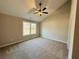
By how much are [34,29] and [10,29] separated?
8.38ft

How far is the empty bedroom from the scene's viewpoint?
10.3ft

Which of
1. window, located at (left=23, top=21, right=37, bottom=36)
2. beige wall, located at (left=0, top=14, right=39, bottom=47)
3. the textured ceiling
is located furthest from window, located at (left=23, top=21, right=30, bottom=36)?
the textured ceiling

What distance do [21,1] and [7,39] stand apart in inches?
91.4

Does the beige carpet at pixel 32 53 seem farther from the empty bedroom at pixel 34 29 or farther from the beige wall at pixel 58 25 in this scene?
the beige wall at pixel 58 25

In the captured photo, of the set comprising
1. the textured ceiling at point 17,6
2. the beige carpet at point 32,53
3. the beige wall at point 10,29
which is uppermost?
the textured ceiling at point 17,6

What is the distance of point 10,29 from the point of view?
163 inches

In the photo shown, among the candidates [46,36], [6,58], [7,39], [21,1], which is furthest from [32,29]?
[6,58]

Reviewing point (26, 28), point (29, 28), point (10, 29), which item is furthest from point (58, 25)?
point (10, 29)

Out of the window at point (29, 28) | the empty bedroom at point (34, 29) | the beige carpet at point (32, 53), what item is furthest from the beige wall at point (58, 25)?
the beige carpet at point (32, 53)

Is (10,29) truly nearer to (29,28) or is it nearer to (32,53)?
(29,28)

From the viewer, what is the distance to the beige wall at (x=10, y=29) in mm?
3758

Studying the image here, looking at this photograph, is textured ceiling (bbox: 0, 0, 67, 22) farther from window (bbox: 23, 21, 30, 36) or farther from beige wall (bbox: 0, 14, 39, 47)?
window (bbox: 23, 21, 30, 36)

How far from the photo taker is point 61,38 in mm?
5254

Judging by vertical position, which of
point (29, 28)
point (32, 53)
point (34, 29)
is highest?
point (29, 28)
